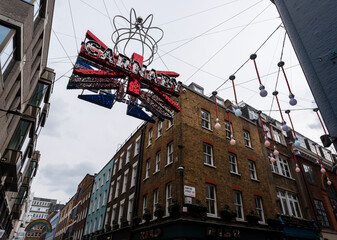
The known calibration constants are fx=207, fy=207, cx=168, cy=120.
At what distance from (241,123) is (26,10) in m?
18.9

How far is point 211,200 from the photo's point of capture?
14.6 meters

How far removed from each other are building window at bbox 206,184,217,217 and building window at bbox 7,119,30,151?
1286 cm

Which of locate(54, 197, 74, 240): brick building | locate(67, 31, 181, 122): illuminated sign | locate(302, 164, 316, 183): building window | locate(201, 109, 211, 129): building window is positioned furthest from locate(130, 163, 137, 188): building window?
locate(54, 197, 74, 240): brick building

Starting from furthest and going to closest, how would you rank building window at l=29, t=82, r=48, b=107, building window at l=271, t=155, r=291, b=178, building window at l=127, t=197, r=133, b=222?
building window at l=271, t=155, r=291, b=178
building window at l=127, t=197, r=133, b=222
building window at l=29, t=82, r=48, b=107

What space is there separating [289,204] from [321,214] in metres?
4.37

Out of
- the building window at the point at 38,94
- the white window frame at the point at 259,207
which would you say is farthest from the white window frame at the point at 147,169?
the building window at the point at 38,94

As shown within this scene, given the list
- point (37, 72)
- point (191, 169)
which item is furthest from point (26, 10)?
point (191, 169)

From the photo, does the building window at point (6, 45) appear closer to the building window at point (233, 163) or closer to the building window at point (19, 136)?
the building window at point (19, 136)

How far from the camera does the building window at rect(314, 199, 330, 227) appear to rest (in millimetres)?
20312

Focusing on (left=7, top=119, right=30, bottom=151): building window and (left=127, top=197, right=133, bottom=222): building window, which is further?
(left=127, top=197, right=133, bottom=222): building window

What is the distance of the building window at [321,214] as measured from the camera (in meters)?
20.3

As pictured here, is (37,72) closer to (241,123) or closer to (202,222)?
(202,222)

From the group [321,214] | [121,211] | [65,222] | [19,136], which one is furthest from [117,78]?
[65,222]

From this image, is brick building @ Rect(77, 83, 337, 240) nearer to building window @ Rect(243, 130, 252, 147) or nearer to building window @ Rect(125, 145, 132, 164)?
building window @ Rect(243, 130, 252, 147)
